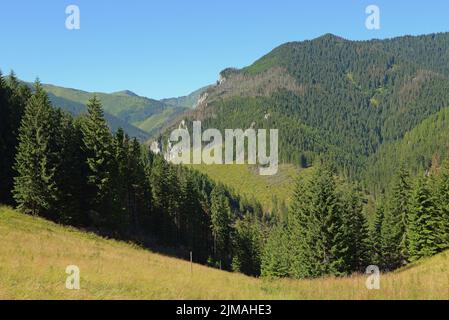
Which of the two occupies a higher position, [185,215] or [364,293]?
[364,293]

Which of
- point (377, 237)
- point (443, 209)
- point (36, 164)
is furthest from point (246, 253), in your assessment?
point (36, 164)

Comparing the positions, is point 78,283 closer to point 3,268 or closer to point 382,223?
point 3,268

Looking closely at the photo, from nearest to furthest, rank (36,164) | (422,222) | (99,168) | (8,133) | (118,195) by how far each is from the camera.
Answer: (36,164) → (99,168) → (118,195) → (8,133) → (422,222)

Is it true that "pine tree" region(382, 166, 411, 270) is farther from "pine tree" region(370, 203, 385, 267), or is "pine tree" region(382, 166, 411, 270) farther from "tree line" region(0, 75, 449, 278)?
"pine tree" region(370, 203, 385, 267)

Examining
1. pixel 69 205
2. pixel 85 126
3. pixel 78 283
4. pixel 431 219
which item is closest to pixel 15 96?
pixel 85 126

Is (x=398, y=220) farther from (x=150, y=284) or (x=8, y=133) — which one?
(x=150, y=284)

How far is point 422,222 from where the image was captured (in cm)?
5488

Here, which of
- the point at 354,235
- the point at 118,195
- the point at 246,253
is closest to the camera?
the point at 118,195

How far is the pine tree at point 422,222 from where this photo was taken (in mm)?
53375

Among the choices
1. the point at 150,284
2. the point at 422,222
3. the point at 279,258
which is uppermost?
the point at 150,284

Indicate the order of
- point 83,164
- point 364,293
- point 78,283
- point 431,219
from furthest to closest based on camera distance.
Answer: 1. point 431,219
2. point 83,164
3. point 78,283
4. point 364,293

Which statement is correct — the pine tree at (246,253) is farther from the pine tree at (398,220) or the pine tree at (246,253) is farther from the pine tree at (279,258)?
the pine tree at (398,220)

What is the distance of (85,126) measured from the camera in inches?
2034
